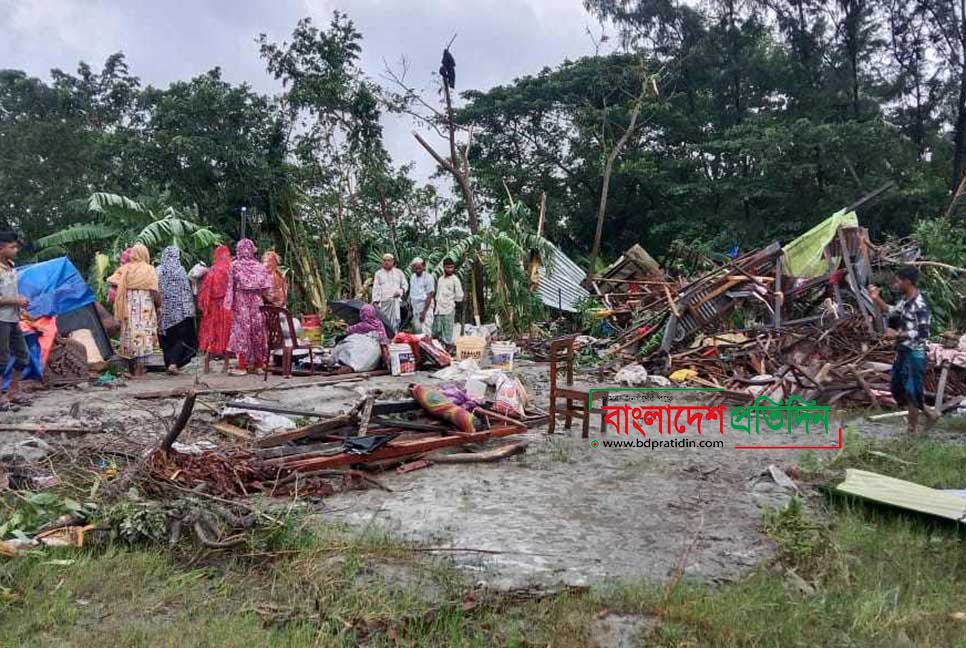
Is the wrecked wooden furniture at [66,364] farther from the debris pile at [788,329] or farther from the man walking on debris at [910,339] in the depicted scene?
the man walking on debris at [910,339]

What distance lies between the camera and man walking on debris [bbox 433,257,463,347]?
11.4 metres

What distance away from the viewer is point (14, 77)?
80.4ft

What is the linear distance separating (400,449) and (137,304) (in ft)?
16.3

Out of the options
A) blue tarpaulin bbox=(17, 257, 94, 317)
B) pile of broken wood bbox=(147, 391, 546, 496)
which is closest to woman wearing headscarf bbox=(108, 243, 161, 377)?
blue tarpaulin bbox=(17, 257, 94, 317)

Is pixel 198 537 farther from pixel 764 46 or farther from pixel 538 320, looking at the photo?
pixel 764 46

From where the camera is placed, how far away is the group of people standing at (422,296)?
11.2m

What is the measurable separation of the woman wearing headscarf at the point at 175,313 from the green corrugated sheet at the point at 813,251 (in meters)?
8.58

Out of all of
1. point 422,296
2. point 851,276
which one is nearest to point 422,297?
point 422,296

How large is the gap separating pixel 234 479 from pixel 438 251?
10212 millimetres

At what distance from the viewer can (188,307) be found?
28.0 ft

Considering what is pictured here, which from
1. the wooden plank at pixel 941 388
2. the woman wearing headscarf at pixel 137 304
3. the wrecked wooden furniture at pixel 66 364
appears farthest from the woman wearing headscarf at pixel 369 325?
the wooden plank at pixel 941 388

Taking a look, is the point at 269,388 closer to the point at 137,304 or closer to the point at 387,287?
the point at 137,304

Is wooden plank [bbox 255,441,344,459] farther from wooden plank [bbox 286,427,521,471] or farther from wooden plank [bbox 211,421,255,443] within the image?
wooden plank [bbox 211,421,255,443]

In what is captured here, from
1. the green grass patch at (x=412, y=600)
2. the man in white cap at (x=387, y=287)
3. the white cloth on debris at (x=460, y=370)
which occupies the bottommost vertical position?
the green grass patch at (x=412, y=600)
